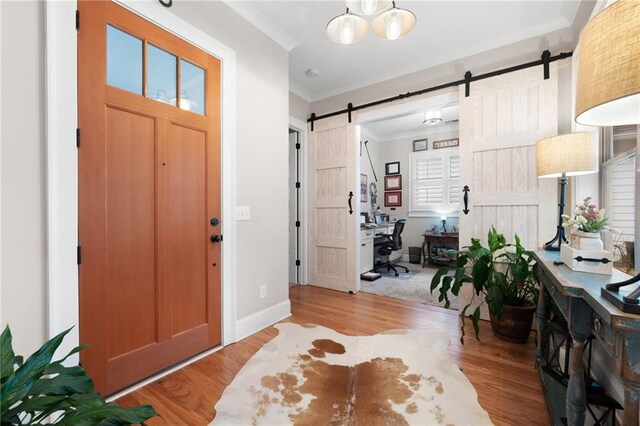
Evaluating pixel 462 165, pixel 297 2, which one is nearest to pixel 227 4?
pixel 297 2

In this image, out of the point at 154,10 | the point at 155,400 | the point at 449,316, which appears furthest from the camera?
the point at 449,316

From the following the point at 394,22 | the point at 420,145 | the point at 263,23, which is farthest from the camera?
the point at 420,145

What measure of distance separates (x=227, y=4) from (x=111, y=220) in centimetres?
192

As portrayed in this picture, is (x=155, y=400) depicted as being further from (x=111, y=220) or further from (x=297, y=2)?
(x=297, y=2)

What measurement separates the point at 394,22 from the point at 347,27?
1.09ft

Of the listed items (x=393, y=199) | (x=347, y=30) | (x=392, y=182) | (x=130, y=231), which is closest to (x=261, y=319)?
(x=130, y=231)

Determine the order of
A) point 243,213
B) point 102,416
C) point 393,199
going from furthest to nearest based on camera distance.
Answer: point 393,199 < point 243,213 < point 102,416

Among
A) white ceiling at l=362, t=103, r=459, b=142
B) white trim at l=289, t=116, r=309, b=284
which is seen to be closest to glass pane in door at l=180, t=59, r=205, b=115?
white trim at l=289, t=116, r=309, b=284

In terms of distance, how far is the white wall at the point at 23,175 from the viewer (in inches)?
48.4

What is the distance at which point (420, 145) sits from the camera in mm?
5973

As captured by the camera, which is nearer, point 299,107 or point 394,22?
point 394,22

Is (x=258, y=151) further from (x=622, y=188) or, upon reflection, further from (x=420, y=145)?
(x=420, y=145)

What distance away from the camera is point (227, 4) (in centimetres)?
223

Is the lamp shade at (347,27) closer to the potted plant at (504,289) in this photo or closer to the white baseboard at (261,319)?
the potted plant at (504,289)
